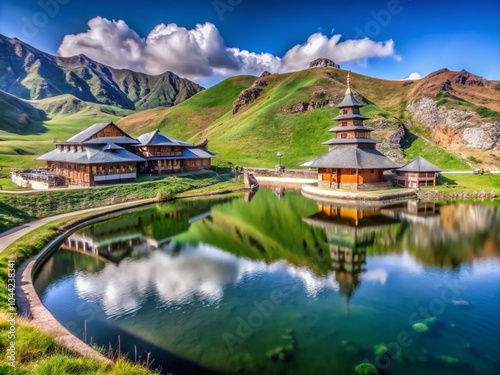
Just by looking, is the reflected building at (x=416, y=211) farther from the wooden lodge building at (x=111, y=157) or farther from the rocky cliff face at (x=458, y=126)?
the rocky cliff face at (x=458, y=126)

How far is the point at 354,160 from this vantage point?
42.6 m

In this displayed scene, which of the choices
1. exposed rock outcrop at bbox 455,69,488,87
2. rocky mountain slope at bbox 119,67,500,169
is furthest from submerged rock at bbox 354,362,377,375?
exposed rock outcrop at bbox 455,69,488,87

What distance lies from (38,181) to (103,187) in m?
7.23

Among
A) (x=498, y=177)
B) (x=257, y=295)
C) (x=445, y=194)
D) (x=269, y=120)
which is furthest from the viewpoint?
(x=269, y=120)

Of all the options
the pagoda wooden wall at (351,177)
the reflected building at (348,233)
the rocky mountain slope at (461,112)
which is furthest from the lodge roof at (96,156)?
the rocky mountain slope at (461,112)

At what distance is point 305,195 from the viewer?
141 feet

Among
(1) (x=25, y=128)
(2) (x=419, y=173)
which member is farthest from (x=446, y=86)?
(1) (x=25, y=128)

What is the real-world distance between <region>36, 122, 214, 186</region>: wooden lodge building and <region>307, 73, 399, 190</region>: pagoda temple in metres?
23.2

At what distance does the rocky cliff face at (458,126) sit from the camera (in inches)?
2368

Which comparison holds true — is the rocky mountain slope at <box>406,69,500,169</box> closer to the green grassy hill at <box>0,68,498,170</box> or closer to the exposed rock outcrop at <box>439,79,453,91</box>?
the exposed rock outcrop at <box>439,79,453,91</box>

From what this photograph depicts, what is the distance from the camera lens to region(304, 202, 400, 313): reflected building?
59.5ft

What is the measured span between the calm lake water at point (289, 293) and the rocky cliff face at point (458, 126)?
1541 inches

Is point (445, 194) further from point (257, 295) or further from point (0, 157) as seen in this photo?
point (0, 157)

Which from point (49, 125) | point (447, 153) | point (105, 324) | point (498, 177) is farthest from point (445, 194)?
point (49, 125)
